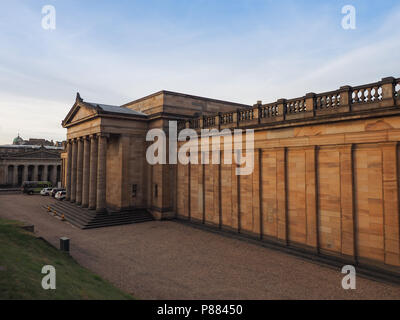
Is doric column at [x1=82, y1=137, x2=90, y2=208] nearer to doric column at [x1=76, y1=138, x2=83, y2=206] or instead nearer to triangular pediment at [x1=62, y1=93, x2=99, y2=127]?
doric column at [x1=76, y1=138, x2=83, y2=206]

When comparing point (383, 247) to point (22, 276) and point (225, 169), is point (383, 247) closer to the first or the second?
point (225, 169)

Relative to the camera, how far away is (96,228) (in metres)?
27.6

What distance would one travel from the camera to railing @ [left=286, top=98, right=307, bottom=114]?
19438 millimetres

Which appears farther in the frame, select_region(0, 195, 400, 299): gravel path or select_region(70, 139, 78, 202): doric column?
select_region(70, 139, 78, 202): doric column

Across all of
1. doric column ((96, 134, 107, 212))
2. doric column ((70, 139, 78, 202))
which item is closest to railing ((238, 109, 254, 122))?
doric column ((96, 134, 107, 212))

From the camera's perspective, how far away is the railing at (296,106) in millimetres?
19438

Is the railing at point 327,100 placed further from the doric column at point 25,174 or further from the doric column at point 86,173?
the doric column at point 25,174

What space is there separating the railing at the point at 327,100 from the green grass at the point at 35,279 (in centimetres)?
1615

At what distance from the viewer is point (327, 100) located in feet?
60.9

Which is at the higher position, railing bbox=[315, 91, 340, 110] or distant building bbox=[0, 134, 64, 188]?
railing bbox=[315, 91, 340, 110]

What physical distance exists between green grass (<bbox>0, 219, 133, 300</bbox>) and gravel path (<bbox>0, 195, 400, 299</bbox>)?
70.8 inches

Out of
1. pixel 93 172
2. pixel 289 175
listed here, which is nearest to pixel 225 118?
pixel 289 175

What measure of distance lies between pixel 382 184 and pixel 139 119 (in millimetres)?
26491

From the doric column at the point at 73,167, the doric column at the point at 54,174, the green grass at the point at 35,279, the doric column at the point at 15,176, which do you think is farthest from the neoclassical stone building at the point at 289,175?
the doric column at the point at 54,174
